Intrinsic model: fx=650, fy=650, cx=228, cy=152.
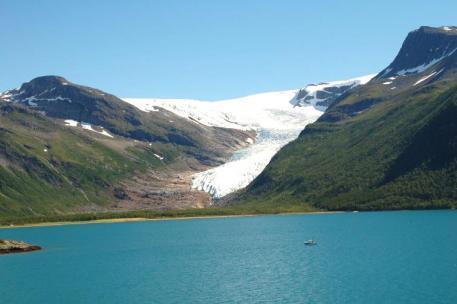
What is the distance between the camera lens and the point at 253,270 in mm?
111438

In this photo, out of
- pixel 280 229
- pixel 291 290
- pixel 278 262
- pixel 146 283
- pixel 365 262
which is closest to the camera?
pixel 291 290

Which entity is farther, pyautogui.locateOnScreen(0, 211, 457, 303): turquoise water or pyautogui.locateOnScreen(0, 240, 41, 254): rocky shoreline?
pyautogui.locateOnScreen(0, 240, 41, 254): rocky shoreline

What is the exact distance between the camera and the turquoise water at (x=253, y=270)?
292ft

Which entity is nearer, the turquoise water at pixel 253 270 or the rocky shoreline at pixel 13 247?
the turquoise water at pixel 253 270

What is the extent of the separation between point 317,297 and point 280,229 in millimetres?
113861

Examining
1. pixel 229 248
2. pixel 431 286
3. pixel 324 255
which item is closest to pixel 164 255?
pixel 229 248

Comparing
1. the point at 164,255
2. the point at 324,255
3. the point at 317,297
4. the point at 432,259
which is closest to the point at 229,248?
the point at 164,255

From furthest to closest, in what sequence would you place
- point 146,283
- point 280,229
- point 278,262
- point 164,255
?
point 280,229
point 164,255
point 278,262
point 146,283

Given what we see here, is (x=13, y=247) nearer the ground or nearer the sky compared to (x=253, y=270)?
nearer the ground

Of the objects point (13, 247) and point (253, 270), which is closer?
point (253, 270)

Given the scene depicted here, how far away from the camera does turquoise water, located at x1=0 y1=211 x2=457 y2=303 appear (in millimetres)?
88875

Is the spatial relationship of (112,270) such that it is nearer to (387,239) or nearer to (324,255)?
(324,255)

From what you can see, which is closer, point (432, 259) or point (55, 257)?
point (432, 259)

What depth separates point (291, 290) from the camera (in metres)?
91.2
